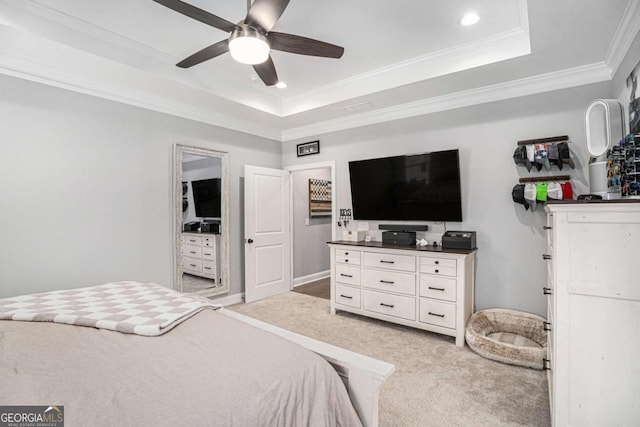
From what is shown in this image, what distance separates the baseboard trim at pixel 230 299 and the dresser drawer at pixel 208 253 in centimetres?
57

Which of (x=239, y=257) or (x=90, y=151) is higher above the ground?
(x=90, y=151)

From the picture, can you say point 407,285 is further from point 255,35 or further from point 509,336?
point 255,35

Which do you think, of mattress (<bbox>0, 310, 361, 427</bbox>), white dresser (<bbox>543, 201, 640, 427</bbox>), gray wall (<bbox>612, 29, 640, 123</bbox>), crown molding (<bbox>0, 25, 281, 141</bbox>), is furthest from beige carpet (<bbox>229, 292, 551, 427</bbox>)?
crown molding (<bbox>0, 25, 281, 141</bbox>)

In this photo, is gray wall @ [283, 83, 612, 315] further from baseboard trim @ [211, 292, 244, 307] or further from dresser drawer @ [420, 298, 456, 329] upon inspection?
baseboard trim @ [211, 292, 244, 307]

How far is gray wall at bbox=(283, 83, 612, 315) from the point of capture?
2.92 meters

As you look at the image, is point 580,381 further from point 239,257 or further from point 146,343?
point 239,257

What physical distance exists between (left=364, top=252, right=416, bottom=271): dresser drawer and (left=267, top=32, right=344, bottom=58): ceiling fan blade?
6.80ft

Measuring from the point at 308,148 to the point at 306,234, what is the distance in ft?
5.33

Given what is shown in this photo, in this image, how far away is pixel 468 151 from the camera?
11.1ft

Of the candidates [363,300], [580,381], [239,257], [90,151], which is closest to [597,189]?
[580,381]

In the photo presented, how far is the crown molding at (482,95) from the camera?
2.79 metres

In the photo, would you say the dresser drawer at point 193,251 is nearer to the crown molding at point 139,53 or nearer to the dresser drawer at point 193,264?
the dresser drawer at point 193,264

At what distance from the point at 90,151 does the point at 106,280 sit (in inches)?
50.8

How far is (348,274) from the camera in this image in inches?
146
